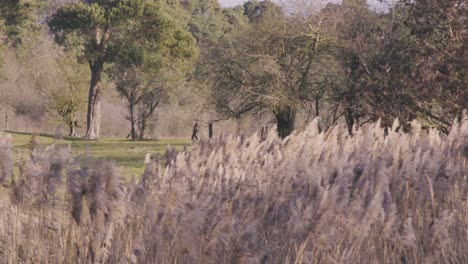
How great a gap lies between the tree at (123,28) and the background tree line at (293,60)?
0.19ft

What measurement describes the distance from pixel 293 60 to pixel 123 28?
439 inches

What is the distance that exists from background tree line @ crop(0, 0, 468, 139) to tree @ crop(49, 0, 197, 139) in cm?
6

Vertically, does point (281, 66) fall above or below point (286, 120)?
above

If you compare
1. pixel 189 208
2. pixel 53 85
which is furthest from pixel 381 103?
pixel 53 85

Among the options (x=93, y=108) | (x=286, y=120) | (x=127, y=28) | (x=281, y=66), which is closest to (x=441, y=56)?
(x=281, y=66)

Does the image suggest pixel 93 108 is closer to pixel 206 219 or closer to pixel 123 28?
pixel 123 28

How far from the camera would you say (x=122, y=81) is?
1816 inches

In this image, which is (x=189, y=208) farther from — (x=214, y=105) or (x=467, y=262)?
(x=214, y=105)

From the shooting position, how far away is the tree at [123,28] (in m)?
33.4

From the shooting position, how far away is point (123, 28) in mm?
35188

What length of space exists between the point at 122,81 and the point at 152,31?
12522 millimetres

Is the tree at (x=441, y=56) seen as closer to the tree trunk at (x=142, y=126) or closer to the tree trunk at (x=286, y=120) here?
the tree trunk at (x=286, y=120)

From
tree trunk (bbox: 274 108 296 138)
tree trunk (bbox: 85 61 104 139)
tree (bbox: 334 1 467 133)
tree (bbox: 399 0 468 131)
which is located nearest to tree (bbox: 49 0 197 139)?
tree trunk (bbox: 85 61 104 139)

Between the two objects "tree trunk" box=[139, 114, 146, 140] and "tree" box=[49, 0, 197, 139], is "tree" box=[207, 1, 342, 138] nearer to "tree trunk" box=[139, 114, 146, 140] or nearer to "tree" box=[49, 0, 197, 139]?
"tree" box=[49, 0, 197, 139]
